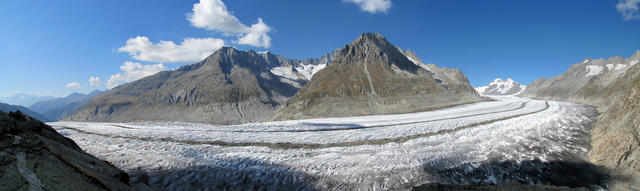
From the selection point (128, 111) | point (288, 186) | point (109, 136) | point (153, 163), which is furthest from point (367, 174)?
point (128, 111)

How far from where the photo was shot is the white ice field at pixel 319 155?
11.3m

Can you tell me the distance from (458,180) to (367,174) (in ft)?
17.0

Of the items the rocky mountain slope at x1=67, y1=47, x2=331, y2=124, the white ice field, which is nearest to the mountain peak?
the rocky mountain slope at x1=67, y1=47, x2=331, y2=124

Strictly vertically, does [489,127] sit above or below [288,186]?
above

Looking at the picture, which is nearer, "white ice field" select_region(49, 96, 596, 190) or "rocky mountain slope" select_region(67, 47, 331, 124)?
"white ice field" select_region(49, 96, 596, 190)

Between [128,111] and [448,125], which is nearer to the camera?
[448,125]

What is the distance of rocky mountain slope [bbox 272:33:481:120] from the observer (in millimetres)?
62531

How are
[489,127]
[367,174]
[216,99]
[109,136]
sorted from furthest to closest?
1. [216,99]
2. [489,127]
3. [109,136]
4. [367,174]

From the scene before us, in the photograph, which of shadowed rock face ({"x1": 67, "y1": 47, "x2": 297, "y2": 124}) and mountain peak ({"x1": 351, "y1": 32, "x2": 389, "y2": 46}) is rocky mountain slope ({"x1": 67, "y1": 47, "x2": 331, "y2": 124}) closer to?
shadowed rock face ({"x1": 67, "y1": 47, "x2": 297, "y2": 124})

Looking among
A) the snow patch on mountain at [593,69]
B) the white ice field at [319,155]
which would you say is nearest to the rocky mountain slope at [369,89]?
the white ice field at [319,155]

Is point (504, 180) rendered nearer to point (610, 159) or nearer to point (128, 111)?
point (610, 159)

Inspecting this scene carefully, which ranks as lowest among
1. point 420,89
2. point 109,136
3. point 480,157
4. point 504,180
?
point 504,180

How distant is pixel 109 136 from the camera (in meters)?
17.7

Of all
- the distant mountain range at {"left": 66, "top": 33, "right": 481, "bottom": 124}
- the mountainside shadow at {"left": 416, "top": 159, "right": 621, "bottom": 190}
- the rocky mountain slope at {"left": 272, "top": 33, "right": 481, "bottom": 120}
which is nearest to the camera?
the mountainside shadow at {"left": 416, "top": 159, "right": 621, "bottom": 190}
